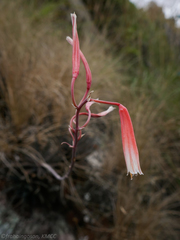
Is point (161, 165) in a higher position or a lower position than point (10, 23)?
lower

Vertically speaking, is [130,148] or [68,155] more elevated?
[130,148]

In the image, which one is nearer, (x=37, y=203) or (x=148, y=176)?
(x=37, y=203)

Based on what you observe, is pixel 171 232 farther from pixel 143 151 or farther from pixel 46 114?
pixel 46 114

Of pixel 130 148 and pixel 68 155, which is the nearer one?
pixel 130 148

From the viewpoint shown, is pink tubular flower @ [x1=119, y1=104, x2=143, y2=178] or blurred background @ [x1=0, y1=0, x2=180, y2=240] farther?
blurred background @ [x1=0, y1=0, x2=180, y2=240]

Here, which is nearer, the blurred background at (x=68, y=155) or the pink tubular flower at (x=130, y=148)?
the pink tubular flower at (x=130, y=148)

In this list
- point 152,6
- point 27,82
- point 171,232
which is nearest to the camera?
point 171,232

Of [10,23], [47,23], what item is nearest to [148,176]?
[10,23]

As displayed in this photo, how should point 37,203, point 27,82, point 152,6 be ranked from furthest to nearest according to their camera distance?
point 152,6
point 27,82
point 37,203
